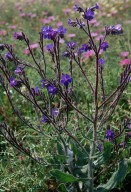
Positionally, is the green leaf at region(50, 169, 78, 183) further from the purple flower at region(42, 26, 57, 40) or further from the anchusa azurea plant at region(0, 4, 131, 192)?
the purple flower at region(42, 26, 57, 40)

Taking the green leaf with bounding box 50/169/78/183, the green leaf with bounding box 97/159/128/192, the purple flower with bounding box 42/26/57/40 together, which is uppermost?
the purple flower with bounding box 42/26/57/40

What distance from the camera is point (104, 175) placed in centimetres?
265

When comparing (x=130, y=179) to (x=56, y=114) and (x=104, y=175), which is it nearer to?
(x=104, y=175)

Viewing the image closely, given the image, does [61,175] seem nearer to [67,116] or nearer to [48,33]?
[67,116]

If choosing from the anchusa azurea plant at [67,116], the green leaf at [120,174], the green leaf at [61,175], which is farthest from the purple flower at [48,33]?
the green leaf at [120,174]

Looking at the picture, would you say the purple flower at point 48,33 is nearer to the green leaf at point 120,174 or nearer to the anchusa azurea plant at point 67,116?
the anchusa azurea plant at point 67,116

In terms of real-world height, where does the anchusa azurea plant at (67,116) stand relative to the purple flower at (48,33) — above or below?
below

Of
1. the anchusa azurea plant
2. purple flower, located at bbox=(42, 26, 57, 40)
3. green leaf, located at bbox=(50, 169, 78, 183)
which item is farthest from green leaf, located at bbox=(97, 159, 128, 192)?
purple flower, located at bbox=(42, 26, 57, 40)

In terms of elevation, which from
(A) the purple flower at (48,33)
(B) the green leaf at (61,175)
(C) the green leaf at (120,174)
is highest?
(A) the purple flower at (48,33)

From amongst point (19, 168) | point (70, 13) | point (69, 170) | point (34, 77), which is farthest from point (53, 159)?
point (70, 13)

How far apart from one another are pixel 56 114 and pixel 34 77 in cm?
173

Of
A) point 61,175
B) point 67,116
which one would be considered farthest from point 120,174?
point 67,116

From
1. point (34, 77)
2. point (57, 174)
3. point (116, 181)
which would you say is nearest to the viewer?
point (57, 174)

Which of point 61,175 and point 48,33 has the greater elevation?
point 48,33
